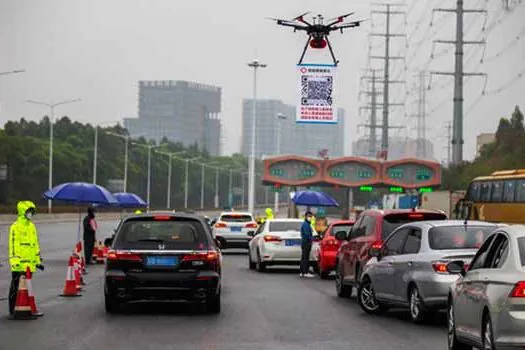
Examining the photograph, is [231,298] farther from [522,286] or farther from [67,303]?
[522,286]

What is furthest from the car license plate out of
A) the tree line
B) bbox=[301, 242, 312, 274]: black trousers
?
the tree line

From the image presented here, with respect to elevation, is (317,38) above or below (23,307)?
above

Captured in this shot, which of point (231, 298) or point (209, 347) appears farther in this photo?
point (231, 298)

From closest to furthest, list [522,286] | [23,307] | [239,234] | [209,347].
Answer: [522,286] < [209,347] < [23,307] < [239,234]

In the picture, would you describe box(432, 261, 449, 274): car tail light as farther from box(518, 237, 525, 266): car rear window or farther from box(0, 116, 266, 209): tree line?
box(0, 116, 266, 209): tree line

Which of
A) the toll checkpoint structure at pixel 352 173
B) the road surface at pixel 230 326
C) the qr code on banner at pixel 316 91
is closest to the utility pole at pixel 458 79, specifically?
the toll checkpoint structure at pixel 352 173

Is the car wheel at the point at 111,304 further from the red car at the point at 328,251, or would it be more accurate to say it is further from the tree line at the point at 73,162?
the tree line at the point at 73,162

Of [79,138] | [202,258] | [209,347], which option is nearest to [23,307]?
[202,258]

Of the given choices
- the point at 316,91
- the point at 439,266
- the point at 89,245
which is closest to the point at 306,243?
the point at 89,245
